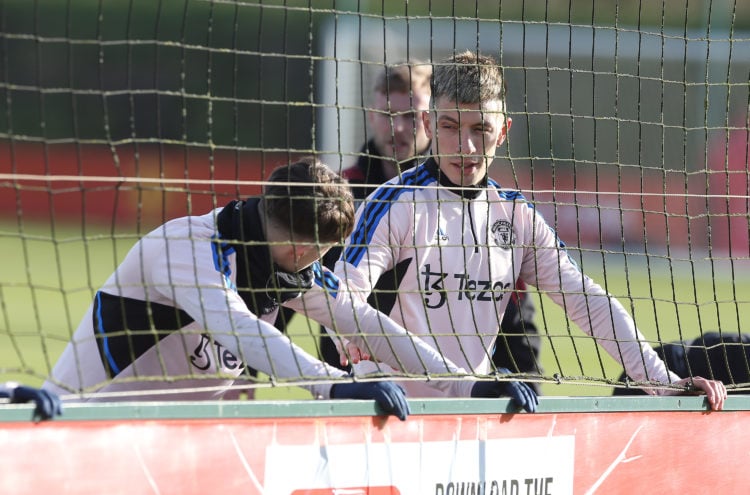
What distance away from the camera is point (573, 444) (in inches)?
157

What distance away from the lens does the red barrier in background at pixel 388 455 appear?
3094 mm

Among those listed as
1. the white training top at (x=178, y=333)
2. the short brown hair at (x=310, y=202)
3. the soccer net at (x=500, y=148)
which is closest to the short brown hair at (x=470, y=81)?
the short brown hair at (x=310, y=202)

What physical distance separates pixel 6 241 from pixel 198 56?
5539 millimetres

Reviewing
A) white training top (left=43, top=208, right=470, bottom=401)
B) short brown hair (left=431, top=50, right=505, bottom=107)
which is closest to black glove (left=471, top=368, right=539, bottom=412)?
white training top (left=43, top=208, right=470, bottom=401)

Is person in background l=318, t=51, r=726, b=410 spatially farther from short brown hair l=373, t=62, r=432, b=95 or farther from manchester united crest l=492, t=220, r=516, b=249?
short brown hair l=373, t=62, r=432, b=95

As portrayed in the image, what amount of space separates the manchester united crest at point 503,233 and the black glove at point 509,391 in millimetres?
667

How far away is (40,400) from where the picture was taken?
304 centimetres

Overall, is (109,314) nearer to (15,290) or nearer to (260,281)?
(260,281)

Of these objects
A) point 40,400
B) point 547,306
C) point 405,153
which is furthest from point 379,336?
point 547,306

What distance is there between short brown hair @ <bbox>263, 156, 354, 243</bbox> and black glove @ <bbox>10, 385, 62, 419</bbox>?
94 centimetres

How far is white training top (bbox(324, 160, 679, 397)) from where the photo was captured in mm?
4137

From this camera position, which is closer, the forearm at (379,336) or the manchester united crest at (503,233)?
the forearm at (379,336)

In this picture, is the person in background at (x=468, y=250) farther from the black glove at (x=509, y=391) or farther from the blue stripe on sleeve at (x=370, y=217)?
the black glove at (x=509, y=391)

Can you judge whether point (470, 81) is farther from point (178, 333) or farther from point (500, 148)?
point (500, 148)
